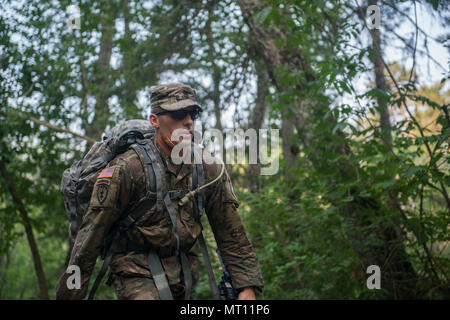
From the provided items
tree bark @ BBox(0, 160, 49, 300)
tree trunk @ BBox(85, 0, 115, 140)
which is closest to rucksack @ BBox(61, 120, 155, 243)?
tree trunk @ BBox(85, 0, 115, 140)

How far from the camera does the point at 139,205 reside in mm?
2936

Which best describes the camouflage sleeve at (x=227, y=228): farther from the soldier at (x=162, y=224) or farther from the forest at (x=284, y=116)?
the forest at (x=284, y=116)

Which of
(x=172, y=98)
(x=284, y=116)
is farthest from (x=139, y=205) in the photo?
(x=284, y=116)

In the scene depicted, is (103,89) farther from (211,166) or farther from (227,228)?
(227,228)

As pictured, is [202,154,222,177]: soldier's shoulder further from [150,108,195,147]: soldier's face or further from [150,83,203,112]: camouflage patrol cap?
[150,83,203,112]: camouflage patrol cap

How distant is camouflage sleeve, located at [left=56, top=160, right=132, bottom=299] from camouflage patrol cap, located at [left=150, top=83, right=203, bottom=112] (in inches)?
22.0

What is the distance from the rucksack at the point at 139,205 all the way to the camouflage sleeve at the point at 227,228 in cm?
15

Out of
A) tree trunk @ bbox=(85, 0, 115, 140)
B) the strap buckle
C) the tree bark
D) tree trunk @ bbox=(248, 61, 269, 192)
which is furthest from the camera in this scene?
tree trunk @ bbox=(85, 0, 115, 140)

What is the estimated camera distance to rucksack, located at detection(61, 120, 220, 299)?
9.55 ft

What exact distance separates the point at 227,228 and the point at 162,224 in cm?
55

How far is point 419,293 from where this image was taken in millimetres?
5969
